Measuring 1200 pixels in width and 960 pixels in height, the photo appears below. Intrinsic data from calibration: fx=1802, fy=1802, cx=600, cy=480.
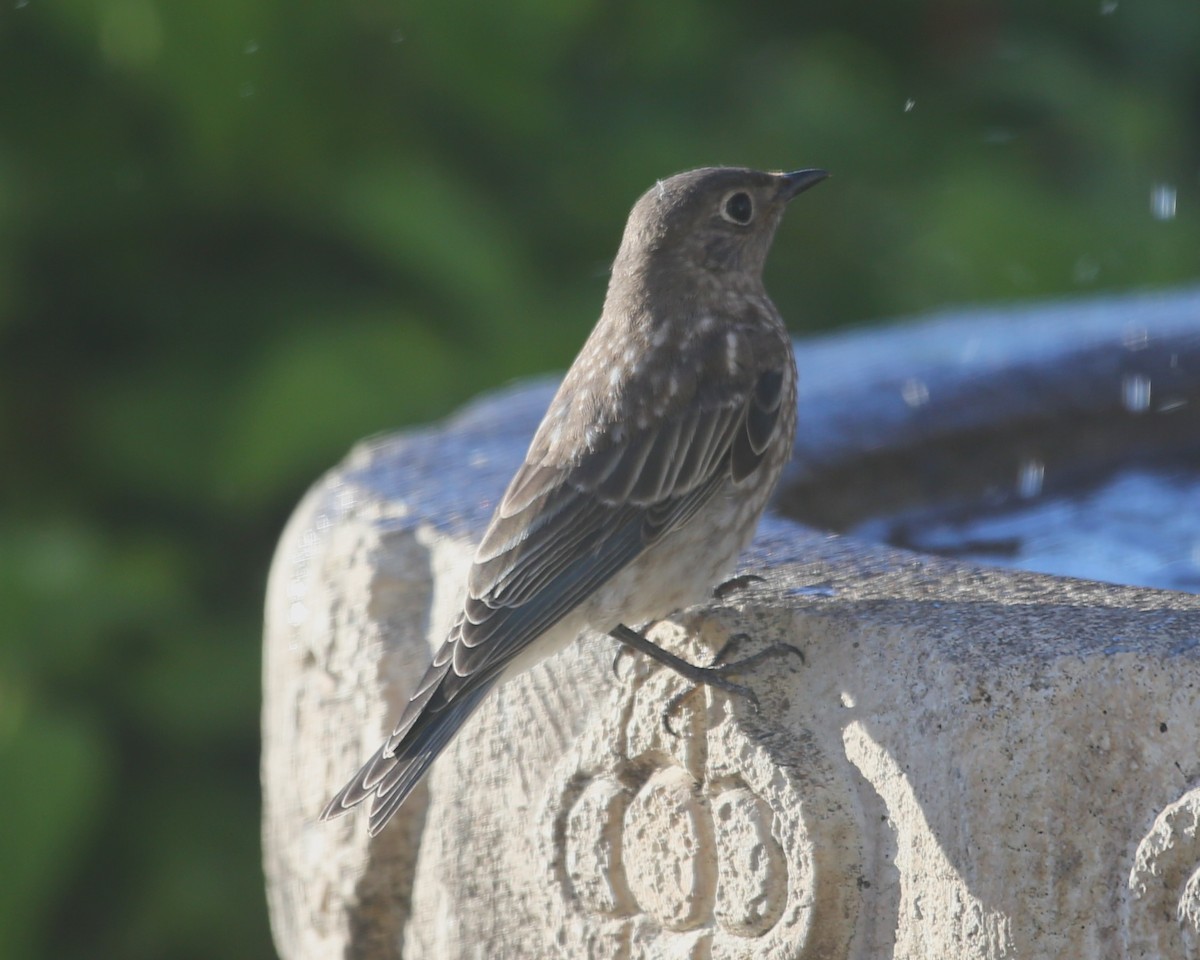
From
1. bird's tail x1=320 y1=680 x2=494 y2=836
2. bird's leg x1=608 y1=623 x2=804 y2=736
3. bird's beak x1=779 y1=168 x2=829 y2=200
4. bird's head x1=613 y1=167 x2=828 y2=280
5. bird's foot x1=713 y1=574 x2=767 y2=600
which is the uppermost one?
bird's beak x1=779 y1=168 x2=829 y2=200

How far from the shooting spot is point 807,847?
2336 millimetres

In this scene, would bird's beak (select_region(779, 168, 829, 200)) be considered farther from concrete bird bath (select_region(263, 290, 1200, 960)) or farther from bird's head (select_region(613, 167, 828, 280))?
concrete bird bath (select_region(263, 290, 1200, 960))

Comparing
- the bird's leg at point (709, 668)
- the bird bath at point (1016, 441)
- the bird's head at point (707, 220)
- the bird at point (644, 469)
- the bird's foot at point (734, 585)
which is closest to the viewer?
the bird's leg at point (709, 668)

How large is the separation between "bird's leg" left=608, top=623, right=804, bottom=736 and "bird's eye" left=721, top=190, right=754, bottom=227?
93 cm

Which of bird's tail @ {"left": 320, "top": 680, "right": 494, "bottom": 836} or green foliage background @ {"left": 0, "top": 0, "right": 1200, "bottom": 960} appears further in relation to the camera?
green foliage background @ {"left": 0, "top": 0, "right": 1200, "bottom": 960}

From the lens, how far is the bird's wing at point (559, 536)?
8.36ft

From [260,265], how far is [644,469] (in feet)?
10.3

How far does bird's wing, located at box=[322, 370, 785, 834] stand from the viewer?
255cm

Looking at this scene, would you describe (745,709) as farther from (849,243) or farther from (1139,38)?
(1139,38)

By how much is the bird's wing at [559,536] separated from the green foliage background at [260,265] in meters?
2.28

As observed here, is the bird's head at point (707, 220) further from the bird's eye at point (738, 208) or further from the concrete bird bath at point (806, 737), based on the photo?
the concrete bird bath at point (806, 737)

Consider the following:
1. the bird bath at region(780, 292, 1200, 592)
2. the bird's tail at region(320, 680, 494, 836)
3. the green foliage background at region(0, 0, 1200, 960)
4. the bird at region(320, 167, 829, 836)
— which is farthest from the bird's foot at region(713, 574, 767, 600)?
the green foliage background at region(0, 0, 1200, 960)

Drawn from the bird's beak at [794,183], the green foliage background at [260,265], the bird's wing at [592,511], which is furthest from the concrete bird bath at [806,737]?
the green foliage background at [260,265]

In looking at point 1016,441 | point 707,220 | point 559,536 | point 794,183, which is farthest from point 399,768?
point 1016,441
